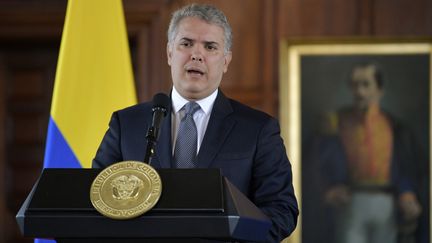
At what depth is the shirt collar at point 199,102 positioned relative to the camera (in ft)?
9.41

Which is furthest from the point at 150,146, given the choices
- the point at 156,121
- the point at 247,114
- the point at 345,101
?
the point at 345,101

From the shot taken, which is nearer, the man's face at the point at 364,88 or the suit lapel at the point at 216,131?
the suit lapel at the point at 216,131

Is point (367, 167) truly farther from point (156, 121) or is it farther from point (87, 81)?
point (156, 121)

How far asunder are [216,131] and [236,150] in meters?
0.09

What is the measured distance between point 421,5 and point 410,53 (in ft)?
1.18

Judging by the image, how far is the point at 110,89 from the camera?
4711 mm

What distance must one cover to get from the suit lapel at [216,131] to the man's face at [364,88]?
147 inches

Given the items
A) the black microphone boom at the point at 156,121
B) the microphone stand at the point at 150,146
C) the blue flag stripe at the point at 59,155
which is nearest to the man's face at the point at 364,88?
the blue flag stripe at the point at 59,155

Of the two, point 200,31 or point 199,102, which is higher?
point 200,31

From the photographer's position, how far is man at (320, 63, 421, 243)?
648 centimetres

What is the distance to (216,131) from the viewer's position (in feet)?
9.14

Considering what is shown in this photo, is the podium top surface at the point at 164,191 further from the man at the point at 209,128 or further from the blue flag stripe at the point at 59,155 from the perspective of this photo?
the blue flag stripe at the point at 59,155

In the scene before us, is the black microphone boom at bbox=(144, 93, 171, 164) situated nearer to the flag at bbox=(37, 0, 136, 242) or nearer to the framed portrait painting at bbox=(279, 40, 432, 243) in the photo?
the flag at bbox=(37, 0, 136, 242)

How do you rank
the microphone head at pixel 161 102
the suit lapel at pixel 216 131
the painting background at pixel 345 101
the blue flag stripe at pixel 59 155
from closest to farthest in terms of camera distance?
the microphone head at pixel 161 102, the suit lapel at pixel 216 131, the blue flag stripe at pixel 59 155, the painting background at pixel 345 101
